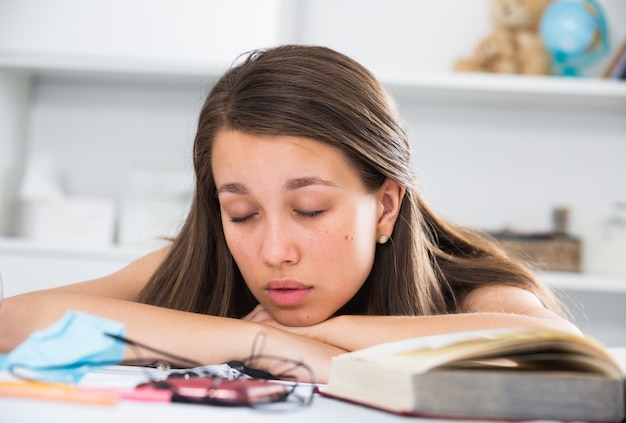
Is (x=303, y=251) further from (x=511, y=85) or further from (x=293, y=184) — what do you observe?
(x=511, y=85)

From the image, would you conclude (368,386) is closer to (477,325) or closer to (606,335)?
(477,325)

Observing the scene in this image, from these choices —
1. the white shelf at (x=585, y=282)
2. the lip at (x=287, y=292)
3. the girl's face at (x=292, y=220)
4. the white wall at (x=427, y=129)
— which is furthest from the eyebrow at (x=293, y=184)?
the white wall at (x=427, y=129)

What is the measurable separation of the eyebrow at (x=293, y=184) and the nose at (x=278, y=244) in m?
0.05

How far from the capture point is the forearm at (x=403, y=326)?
968 mm

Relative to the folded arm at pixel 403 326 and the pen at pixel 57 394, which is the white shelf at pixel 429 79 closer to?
the folded arm at pixel 403 326

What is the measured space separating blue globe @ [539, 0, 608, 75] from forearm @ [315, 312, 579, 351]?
4.77 feet

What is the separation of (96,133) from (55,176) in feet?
0.67

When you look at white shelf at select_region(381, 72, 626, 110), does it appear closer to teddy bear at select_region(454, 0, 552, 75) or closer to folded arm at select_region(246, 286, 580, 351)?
teddy bear at select_region(454, 0, 552, 75)

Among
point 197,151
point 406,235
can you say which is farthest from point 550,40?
point 197,151

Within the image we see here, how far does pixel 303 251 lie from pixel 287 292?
0.06 metres

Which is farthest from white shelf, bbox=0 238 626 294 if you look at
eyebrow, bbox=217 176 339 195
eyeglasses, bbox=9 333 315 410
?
eyeglasses, bbox=9 333 315 410

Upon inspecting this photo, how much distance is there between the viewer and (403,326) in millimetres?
988

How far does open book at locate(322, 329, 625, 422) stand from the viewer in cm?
56

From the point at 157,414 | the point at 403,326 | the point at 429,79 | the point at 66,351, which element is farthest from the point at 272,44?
the point at 157,414
